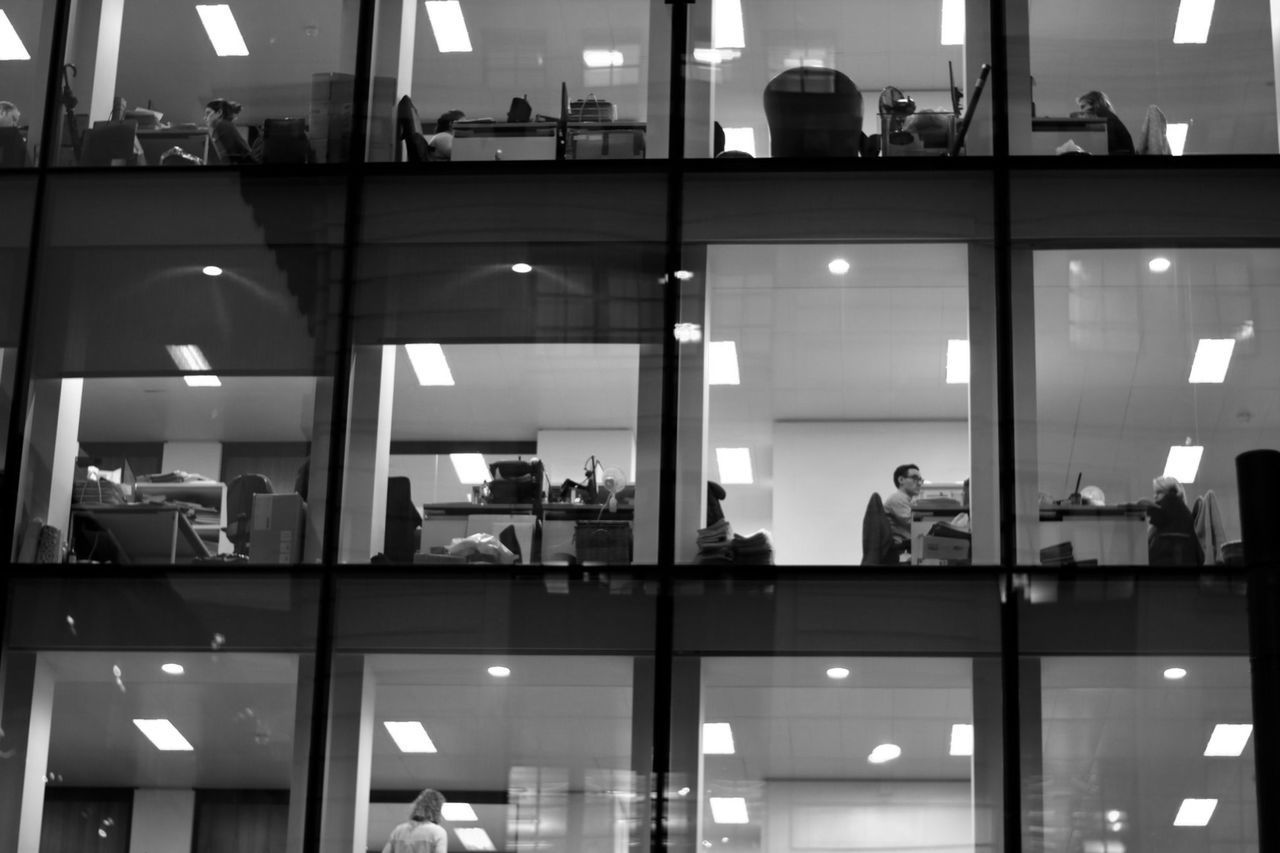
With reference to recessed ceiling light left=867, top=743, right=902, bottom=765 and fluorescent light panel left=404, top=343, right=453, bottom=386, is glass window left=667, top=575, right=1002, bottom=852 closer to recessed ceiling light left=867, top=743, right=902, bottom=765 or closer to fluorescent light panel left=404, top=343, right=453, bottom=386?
recessed ceiling light left=867, top=743, right=902, bottom=765

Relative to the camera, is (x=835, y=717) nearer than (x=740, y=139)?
Yes

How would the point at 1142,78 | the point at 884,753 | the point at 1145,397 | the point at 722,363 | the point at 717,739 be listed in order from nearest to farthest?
the point at 884,753 < the point at 717,739 < the point at 1145,397 < the point at 722,363 < the point at 1142,78

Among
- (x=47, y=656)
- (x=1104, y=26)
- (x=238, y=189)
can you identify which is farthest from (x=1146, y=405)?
(x=47, y=656)

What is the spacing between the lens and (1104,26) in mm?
14945

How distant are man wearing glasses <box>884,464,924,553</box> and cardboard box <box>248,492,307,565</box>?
422cm

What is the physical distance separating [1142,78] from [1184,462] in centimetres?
306

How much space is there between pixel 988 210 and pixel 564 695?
15.6 ft

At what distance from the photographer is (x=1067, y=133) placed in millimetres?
14742

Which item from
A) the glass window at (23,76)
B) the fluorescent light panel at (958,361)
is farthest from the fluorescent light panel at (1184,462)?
the glass window at (23,76)

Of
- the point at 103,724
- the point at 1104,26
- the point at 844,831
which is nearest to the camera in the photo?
the point at 844,831

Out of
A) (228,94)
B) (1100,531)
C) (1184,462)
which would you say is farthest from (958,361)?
(228,94)

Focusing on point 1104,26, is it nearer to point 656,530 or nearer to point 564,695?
point 656,530

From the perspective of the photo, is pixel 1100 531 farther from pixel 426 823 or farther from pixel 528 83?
pixel 528 83

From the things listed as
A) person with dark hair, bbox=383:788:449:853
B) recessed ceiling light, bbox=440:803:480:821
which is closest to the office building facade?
recessed ceiling light, bbox=440:803:480:821
